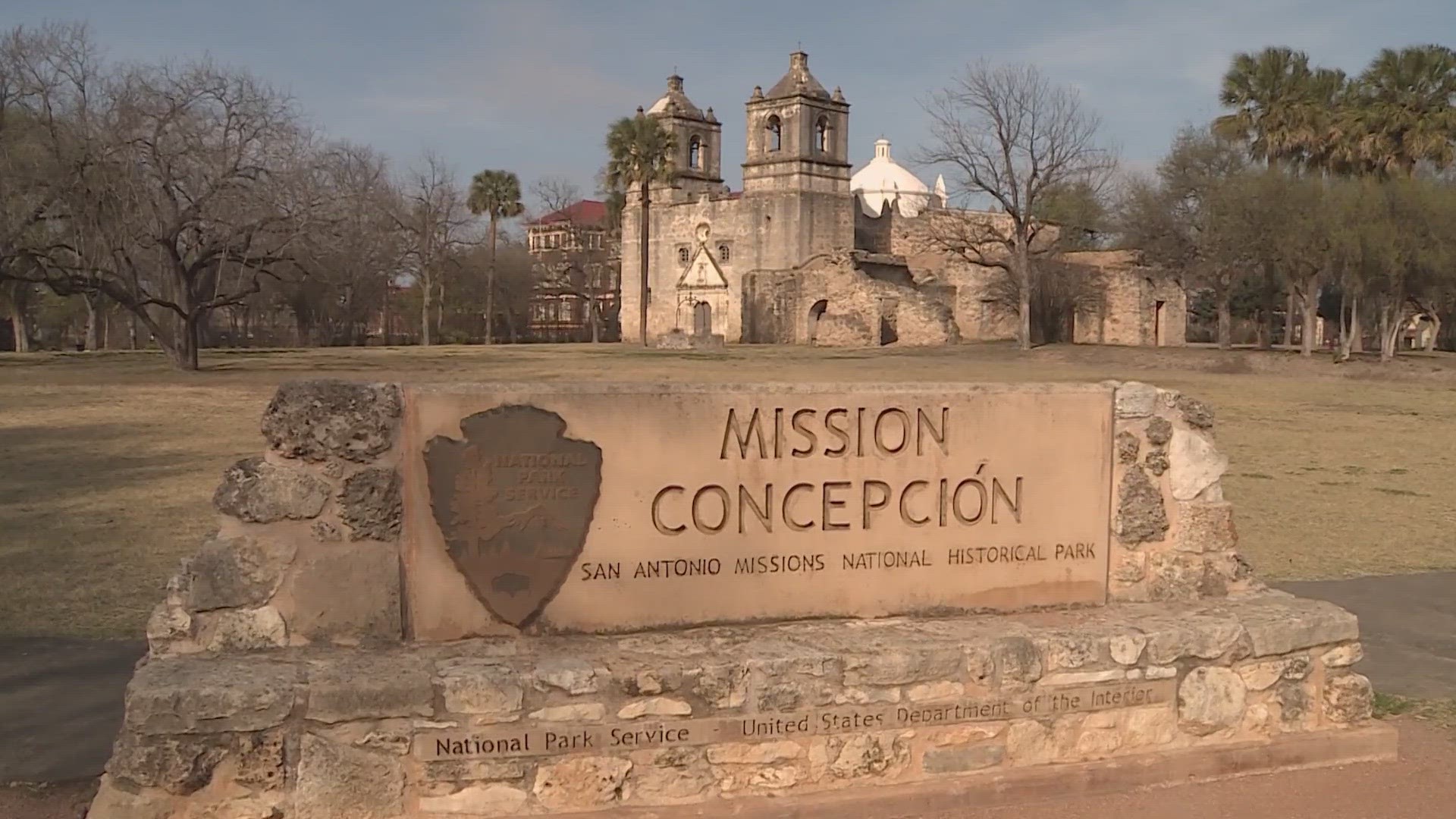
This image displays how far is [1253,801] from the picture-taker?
424 cm

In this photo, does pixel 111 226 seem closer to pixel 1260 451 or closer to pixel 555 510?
pixel 1260 451

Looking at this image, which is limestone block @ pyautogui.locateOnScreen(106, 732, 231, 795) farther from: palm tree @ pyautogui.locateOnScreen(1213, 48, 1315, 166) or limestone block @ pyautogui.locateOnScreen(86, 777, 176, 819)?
palm tree @ pyautogui.locateOnScreen(1213, 48, 1315, 166)

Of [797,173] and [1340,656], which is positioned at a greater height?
[797,173]

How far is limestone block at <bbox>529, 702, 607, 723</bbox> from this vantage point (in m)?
3.83

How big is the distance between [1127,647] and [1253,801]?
2.18 ft

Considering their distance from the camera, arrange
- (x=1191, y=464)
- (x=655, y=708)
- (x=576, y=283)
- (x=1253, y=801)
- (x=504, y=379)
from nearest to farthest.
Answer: (x=655, y=708), (x=1253, y=801), (x=1191, y=464), (x=504, y=379), (x=576, y=283)

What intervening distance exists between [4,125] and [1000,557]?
30.9 meters

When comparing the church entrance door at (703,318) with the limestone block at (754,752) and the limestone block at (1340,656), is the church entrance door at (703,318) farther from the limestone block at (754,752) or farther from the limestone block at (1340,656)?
the limestone block at (754,752)

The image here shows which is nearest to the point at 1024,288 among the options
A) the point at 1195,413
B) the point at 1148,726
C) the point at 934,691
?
the point at 1195,413

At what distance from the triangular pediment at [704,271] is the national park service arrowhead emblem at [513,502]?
172 feet

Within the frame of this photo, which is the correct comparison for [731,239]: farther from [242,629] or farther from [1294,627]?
[242,629]

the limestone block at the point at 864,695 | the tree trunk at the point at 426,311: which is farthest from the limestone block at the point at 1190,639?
the tree trunk at the point at 426,311

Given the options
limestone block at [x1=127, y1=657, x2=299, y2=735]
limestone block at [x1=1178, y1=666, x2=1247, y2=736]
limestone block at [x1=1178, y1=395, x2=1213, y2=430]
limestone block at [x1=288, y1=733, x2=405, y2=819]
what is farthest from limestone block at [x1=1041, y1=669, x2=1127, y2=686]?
limestone block at [x1=127, y1=657, x2=299, y2=735]

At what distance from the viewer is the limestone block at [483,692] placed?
3762 mm
